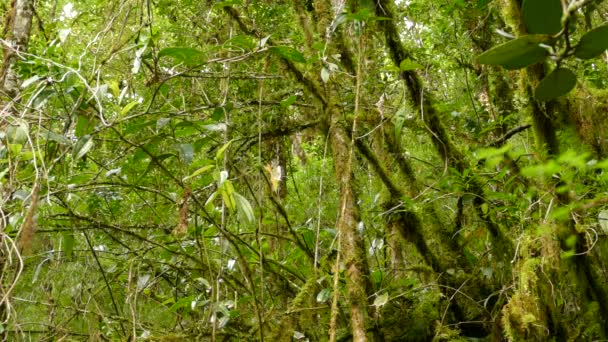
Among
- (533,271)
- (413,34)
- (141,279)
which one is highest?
(413,34)

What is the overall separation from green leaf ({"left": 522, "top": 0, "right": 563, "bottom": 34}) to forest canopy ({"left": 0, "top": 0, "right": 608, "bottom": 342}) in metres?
0.11

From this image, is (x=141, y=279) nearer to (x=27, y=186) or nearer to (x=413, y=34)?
(x=27, y=186)

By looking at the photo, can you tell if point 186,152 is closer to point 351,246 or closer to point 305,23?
point 351,246

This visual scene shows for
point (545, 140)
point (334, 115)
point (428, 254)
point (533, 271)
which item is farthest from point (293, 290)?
point (545, 140)

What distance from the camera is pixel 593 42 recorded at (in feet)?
2.79

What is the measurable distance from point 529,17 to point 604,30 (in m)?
0.11

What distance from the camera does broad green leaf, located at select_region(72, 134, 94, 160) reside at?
1.71m

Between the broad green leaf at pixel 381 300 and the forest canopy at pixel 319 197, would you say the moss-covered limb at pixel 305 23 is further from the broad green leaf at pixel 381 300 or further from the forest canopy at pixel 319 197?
the broad green leaf at pixel 381 300

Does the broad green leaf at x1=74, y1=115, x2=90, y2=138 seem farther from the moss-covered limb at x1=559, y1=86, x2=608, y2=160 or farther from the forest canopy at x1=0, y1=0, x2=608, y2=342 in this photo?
the moss-covered limb at x1=559, y1=86, x2=608, y2=160

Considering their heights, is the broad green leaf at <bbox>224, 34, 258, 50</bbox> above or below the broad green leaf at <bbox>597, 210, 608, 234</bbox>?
above

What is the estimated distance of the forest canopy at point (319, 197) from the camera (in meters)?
1.81

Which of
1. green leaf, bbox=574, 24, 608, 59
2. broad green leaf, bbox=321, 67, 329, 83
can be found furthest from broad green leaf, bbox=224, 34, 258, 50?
green leaf, bbox=574, 24, 608, 59

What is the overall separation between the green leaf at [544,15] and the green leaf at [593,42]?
4 cm

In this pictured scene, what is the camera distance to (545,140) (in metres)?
1.84
